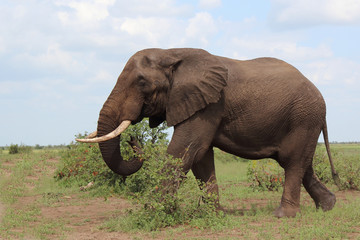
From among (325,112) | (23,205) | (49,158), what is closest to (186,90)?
(325,112)

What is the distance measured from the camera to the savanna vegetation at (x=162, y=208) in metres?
7.71

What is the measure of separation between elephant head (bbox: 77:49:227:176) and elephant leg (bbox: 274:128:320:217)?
1.87 metres

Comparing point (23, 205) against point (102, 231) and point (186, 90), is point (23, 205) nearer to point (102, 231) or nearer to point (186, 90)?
point (102, 231)

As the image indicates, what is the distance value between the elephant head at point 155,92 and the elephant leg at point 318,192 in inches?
125

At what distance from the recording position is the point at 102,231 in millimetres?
8094

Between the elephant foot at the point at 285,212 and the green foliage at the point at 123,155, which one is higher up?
the green foliage at the point at 123,155

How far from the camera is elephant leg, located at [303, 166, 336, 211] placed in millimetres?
9852

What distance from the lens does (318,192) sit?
9.90m

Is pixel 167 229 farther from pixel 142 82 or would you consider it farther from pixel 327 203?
pixel 327 203

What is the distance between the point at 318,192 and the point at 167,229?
3.89 metres

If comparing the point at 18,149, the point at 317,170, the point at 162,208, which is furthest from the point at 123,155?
the point at 18,149

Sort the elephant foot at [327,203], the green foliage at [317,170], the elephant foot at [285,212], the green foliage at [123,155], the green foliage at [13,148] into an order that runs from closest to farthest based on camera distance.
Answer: the elephant foot at [285,212]
the elephant foot at [327,203]
the green foliage at [123,155]
the green foliage at [317,170]
the green foliage at [13,148]

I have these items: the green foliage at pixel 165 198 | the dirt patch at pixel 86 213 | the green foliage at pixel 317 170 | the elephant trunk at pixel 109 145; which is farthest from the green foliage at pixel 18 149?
the green foliage at pixel 165 198

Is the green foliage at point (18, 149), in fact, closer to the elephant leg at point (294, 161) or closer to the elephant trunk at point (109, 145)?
the elephant trunk at point (109, 145)
